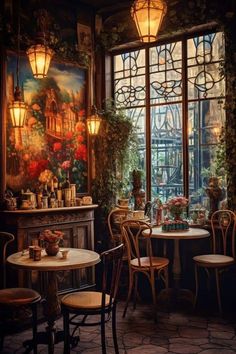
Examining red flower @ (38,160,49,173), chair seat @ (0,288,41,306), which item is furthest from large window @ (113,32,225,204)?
chair seat @ (0,288,41,306)

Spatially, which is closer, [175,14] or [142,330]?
[142,330]

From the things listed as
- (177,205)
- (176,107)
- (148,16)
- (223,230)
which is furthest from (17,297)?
(176,107)

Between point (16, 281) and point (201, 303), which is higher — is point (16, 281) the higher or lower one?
the higher one

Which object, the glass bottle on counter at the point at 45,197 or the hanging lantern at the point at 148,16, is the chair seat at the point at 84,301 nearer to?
the glass bottle on counter at the point at 45,197

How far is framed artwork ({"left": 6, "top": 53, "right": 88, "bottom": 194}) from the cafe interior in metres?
0.02

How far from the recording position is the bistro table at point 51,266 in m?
3.45

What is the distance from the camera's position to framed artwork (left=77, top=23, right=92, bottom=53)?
6.04 meters

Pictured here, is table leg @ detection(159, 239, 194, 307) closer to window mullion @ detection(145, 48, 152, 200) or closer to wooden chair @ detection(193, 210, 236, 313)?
wooden chair @ detection(193, 210, 236, 313)

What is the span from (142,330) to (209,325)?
687mm

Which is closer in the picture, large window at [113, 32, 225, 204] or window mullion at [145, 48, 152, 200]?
large window at [113, 32, 225, 204]

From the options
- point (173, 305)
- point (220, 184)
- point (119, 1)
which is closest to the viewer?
point (173, 305)

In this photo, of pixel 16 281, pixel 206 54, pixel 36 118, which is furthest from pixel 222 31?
pixel 16 281

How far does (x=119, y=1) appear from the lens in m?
6.03

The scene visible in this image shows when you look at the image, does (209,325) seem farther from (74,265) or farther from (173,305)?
(74,265)
